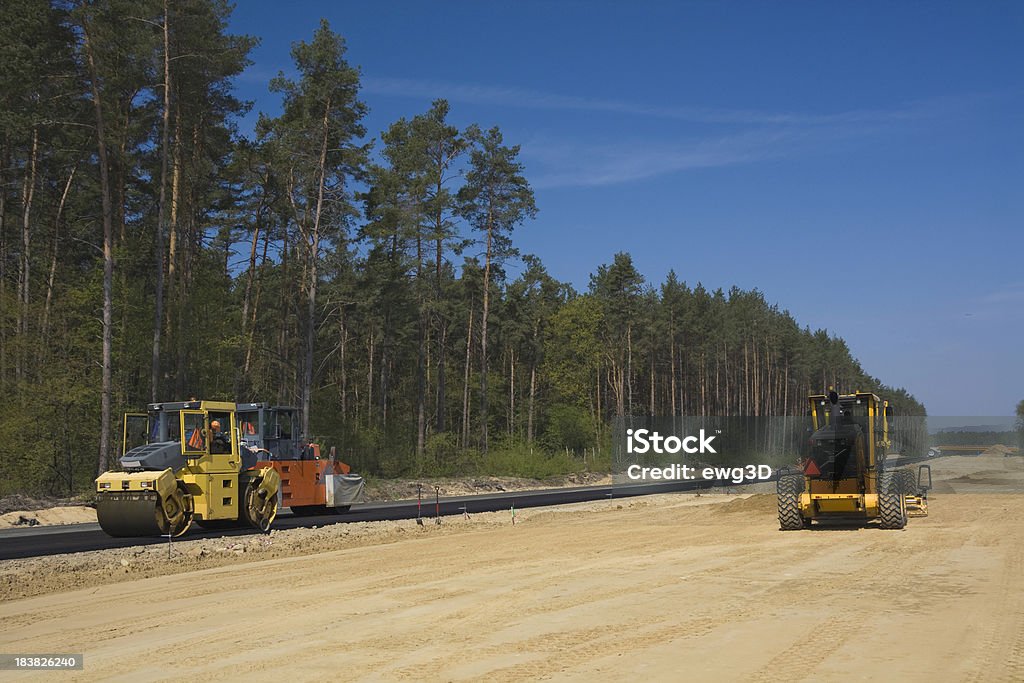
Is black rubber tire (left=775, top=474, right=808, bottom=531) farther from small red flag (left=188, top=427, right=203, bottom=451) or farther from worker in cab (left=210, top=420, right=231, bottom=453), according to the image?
small red flag (left=188, top=427, right=203, bottom=451)

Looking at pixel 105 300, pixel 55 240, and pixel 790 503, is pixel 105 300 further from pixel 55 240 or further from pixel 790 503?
pixel 790 503

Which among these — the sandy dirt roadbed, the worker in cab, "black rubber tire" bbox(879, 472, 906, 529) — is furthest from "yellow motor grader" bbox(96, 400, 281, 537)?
"black rubber tire" bbox(879, 472, 906, 529)

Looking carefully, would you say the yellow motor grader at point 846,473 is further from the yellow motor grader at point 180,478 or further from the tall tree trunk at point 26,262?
the tall tree trunk at point 26,262

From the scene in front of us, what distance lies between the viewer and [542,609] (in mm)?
10977

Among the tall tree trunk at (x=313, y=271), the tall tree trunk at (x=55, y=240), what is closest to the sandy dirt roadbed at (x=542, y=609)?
the tall tree trunk at (x=313, y=271)

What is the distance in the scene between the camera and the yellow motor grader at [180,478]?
1778cm

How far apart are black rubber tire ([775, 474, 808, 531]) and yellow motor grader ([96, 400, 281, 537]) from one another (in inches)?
465

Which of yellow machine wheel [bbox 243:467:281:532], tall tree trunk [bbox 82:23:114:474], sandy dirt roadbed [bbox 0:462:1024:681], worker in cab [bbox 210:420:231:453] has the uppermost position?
tall tree trunk [bbox 82:23:114:474]

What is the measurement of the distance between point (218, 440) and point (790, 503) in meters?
12.8

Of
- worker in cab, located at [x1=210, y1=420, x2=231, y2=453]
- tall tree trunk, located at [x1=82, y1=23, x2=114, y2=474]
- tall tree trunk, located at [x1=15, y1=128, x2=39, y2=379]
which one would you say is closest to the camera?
worker in cab, located at [x1=210, y1=420, x2=231, y2=453]

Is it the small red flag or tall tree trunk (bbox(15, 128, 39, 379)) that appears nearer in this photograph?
the small red flag

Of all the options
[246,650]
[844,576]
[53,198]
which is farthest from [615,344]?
[246,650]

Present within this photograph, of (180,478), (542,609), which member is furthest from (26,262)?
(542,609)

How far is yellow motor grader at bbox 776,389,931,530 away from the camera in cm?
2003
